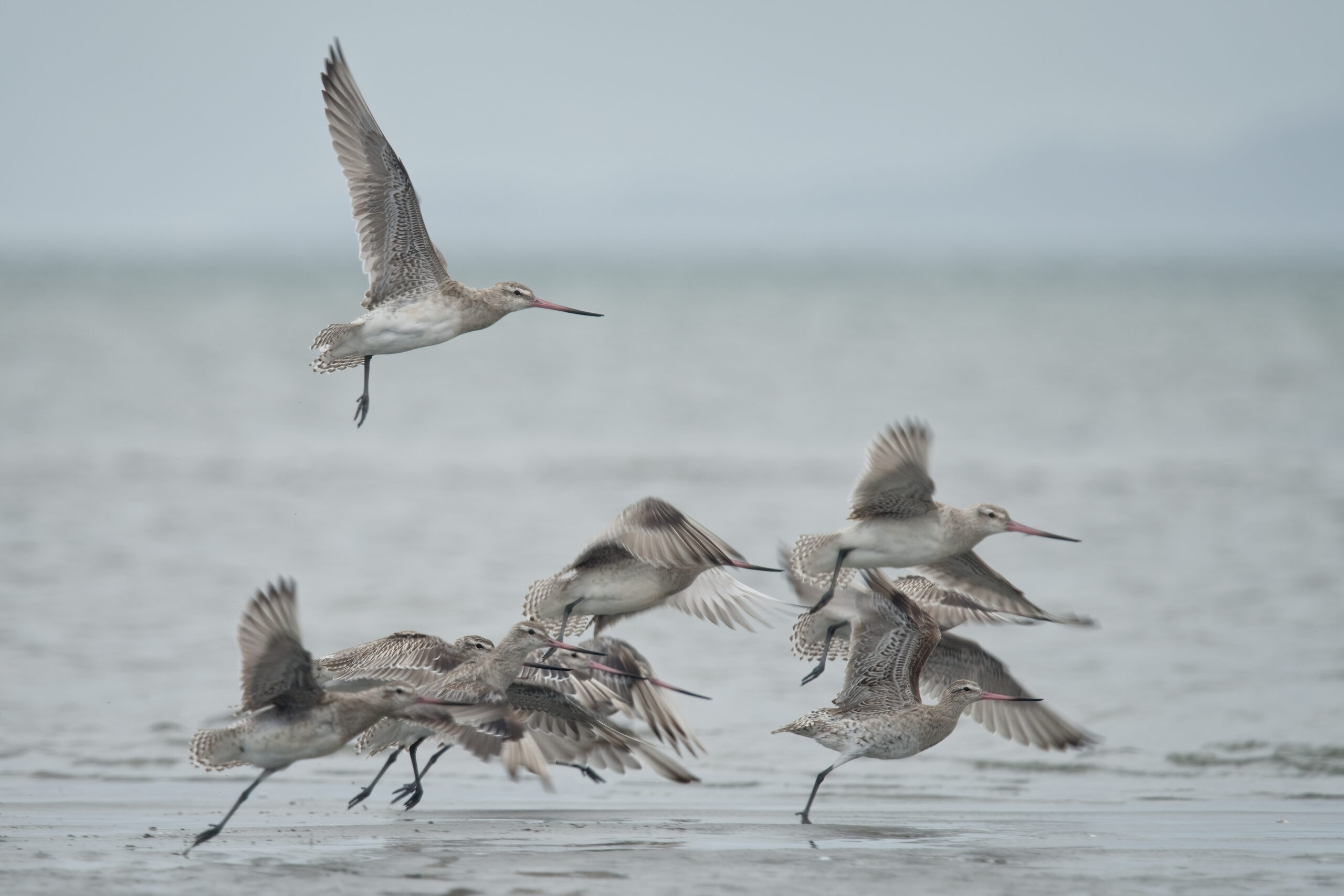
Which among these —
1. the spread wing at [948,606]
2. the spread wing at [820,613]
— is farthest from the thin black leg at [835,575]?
the spread wing at [948,606]

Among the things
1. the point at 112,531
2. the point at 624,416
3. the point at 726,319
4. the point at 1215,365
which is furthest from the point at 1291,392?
the point at 726,319

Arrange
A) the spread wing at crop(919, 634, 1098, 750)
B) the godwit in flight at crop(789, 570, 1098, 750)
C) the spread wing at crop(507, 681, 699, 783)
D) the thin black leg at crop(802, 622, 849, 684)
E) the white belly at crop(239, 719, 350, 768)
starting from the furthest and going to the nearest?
1. the spread wing at crop(919, 634, 1098, 750)
2. the godwit in flight at crop(789, 570, 1098, 750)
3. the thin black leg at crop(802, 622, 849, 684)
4. the spread wing at crop(507, 681, 699, 783)
5. the white belly at crop(239, 719, 350, 768)

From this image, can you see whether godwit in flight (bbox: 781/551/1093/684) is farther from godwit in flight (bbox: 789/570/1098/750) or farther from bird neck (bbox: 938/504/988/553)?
bird neck (bbox: 938/504/988/553)

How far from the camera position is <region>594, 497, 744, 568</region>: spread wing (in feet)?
25.6

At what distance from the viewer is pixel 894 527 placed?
7891 mm

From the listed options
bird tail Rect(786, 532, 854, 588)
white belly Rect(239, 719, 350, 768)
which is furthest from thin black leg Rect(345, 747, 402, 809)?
bird tail Rect(786, 532, 854, 588)

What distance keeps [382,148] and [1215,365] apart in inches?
1240

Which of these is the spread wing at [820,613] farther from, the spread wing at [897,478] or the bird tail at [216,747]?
the bird tail at [216,747]

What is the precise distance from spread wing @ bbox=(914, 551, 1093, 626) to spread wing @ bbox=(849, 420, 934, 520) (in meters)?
0.68

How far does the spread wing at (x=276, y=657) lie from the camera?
643 cm

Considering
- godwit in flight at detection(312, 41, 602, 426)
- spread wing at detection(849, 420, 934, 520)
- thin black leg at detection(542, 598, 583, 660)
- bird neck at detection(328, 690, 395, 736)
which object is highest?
godwit in flight at detection(312, 41, 602, 426)

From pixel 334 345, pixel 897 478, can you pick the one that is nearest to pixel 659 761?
pixel 897 478

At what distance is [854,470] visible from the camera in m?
21.2

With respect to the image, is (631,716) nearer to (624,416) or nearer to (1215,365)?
(624,416)
